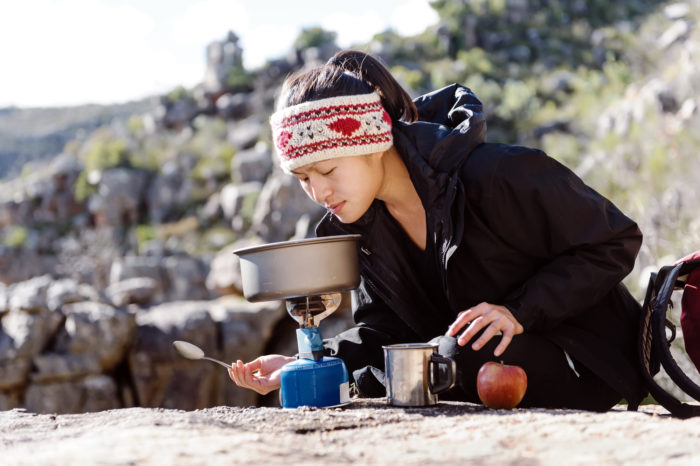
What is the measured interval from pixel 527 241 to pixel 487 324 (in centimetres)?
38

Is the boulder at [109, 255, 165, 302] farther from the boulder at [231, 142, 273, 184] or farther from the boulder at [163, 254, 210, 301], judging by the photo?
the boulder at [231, 142, 273, 184]

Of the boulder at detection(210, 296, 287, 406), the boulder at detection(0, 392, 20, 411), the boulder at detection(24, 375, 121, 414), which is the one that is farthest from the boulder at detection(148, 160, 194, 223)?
the boulder at detection(0, 392, 20, 411)

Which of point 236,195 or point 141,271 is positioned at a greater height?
point 236,195

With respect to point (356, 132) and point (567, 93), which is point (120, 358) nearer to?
point (356, 132)

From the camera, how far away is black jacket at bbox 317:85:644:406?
2.22 metres

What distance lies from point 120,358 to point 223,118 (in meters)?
33.0

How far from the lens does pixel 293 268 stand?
2.14 meters

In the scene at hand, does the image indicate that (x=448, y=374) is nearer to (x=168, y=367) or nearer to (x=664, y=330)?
(x=664, y=330)

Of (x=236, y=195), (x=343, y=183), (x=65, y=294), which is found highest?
(x=236, y=195)

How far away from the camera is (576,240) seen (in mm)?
2238

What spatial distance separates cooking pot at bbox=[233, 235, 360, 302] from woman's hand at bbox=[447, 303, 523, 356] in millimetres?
379

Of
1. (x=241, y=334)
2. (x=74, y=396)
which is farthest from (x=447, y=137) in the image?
(x=241, y=334)

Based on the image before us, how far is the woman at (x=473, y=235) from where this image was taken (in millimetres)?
2232

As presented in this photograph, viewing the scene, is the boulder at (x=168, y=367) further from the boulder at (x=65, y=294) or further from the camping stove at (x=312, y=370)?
the camping stove at (x=312, y=370)
